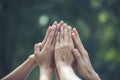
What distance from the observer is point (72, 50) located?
2.42 m

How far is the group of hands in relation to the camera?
2352mm

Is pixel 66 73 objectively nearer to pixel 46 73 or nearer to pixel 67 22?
pixel 46 73

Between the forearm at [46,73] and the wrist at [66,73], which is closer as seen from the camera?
the wrist at [66,73]

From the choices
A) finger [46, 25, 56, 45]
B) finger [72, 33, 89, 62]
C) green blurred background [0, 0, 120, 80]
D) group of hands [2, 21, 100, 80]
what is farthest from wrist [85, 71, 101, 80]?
green blurred background [0, 0, 120, 80]

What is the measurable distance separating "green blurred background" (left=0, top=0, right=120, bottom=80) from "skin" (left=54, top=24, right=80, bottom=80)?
2710 mm

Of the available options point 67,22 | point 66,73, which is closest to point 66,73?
point 66,73

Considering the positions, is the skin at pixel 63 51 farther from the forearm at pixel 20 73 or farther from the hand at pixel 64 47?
the forearm at pixel 20 73

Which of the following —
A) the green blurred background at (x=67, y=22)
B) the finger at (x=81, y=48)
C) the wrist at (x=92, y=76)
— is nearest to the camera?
the wrist at (x=92, y=76)

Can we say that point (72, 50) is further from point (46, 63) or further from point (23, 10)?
point (23, 10)

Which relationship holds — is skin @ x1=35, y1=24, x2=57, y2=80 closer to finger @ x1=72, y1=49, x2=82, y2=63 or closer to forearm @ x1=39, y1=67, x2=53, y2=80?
forearm @ x1=39, y1=67, x2=53, y2=80

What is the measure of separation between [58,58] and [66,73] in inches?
7.7

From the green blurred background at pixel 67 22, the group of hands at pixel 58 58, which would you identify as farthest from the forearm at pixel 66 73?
the green blurred background at pixel 67 22

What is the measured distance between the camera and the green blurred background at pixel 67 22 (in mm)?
5293

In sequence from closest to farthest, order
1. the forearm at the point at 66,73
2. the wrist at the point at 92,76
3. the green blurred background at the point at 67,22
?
the forearm at the point at 66,73
the wrist at the point at 92,76
the green blurred background at the point at 67,22
